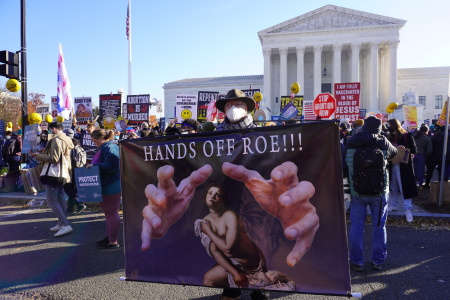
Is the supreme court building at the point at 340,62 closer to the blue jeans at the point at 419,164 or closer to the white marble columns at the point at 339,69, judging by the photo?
the white marble columns at the point at 339,69

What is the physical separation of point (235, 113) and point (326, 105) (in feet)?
27.1

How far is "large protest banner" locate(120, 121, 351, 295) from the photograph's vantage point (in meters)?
2.59

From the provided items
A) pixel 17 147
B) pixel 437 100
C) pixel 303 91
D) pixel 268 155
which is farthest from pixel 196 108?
pixel 437 100

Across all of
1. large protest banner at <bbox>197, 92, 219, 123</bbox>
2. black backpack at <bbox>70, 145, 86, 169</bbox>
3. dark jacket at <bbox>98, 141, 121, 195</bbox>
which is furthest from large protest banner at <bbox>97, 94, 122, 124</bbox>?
dark jacket at <bbox>98, 141, 121, 195</bbox>

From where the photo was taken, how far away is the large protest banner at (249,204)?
2.59 metres

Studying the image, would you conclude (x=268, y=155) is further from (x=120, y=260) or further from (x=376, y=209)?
(x=120, y=260)

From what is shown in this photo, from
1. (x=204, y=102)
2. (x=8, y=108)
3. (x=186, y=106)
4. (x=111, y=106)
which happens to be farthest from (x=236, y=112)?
(x=8, y=108)

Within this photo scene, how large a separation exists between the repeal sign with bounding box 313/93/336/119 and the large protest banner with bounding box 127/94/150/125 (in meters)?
6.84

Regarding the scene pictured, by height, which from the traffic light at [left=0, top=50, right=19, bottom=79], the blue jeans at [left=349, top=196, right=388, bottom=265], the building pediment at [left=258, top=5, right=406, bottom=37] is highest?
the building pediment at [left=258, top=5, right=406, bottom=37]

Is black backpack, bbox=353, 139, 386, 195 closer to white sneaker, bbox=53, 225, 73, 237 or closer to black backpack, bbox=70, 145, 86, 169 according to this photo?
white sneaker, bbox=53, 225, 73, 237

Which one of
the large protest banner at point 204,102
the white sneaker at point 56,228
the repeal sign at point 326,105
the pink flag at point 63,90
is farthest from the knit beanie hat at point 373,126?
the large protest banner at point 204,102

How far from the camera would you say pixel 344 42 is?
56.7 metres

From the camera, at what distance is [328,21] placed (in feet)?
189

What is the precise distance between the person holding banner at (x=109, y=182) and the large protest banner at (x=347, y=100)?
27.4 feet
